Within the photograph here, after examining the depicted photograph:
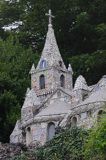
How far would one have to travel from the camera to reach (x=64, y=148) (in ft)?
126

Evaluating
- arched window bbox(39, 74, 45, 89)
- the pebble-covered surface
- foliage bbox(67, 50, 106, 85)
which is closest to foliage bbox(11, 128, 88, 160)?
the pebble-covered surface

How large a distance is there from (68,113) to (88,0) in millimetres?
24990

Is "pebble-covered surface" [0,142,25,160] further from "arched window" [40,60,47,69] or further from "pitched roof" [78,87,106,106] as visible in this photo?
"arched window" [40,60,47,69]

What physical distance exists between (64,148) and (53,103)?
9713 millimetres

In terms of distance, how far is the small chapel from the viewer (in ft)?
141

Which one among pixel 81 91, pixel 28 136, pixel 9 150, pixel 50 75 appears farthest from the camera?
pixel 50 75

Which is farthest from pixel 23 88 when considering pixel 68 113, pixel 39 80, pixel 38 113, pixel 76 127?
pixel 76 127

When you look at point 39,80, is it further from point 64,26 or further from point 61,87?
point 64,26

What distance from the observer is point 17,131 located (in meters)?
48.9

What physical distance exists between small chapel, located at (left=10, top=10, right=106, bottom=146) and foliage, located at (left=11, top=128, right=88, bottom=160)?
6.69ft

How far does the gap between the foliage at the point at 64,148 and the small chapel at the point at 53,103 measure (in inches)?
80.3

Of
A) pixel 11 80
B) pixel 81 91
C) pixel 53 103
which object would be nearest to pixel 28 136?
pixel 53 103

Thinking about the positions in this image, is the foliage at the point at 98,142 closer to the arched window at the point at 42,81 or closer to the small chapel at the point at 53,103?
the small chapel at the point at 53,103

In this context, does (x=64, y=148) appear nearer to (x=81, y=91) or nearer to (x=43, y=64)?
(x=81, y=91)
